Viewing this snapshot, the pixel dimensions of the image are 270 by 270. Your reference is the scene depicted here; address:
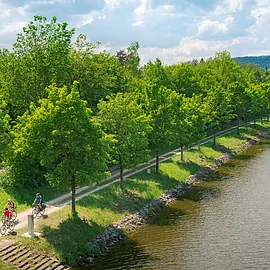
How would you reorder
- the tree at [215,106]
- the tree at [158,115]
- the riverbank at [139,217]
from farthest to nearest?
the tree at [215,106] → the tree at [158,115] → the riverbank at [139,217]

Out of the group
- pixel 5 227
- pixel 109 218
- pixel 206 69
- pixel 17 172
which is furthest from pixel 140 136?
pixel 206 69

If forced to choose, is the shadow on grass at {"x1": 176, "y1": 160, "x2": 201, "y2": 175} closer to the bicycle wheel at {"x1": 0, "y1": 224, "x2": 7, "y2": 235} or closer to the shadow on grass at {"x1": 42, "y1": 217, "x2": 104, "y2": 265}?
the shadow on grass at {"x1": 42, "y1": 217, "x2": 104, "y2": 265}

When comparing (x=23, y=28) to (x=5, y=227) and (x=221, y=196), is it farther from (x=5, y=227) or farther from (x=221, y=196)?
(x=221, y=196)

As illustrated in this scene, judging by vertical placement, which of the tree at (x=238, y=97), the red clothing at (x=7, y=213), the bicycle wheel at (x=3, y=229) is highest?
the tree at (x=238, y=97)

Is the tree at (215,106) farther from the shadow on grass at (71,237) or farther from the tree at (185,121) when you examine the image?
the shadow on grass at (71,237)

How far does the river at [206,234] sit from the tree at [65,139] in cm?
693

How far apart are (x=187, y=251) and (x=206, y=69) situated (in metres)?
81.4

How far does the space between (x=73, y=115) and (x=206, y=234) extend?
15.4 metres

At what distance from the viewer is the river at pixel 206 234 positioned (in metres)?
27.9

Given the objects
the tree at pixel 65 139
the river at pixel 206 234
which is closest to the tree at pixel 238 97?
the river at pixel 206 234

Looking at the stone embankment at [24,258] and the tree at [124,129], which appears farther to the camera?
the tree at [124,129]

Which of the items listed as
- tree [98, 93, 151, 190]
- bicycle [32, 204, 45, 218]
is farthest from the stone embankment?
tree [98, 93, 151, 190]

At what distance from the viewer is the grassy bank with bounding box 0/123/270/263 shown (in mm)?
28109

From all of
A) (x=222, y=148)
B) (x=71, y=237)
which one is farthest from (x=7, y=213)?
(x=222, y=148)
